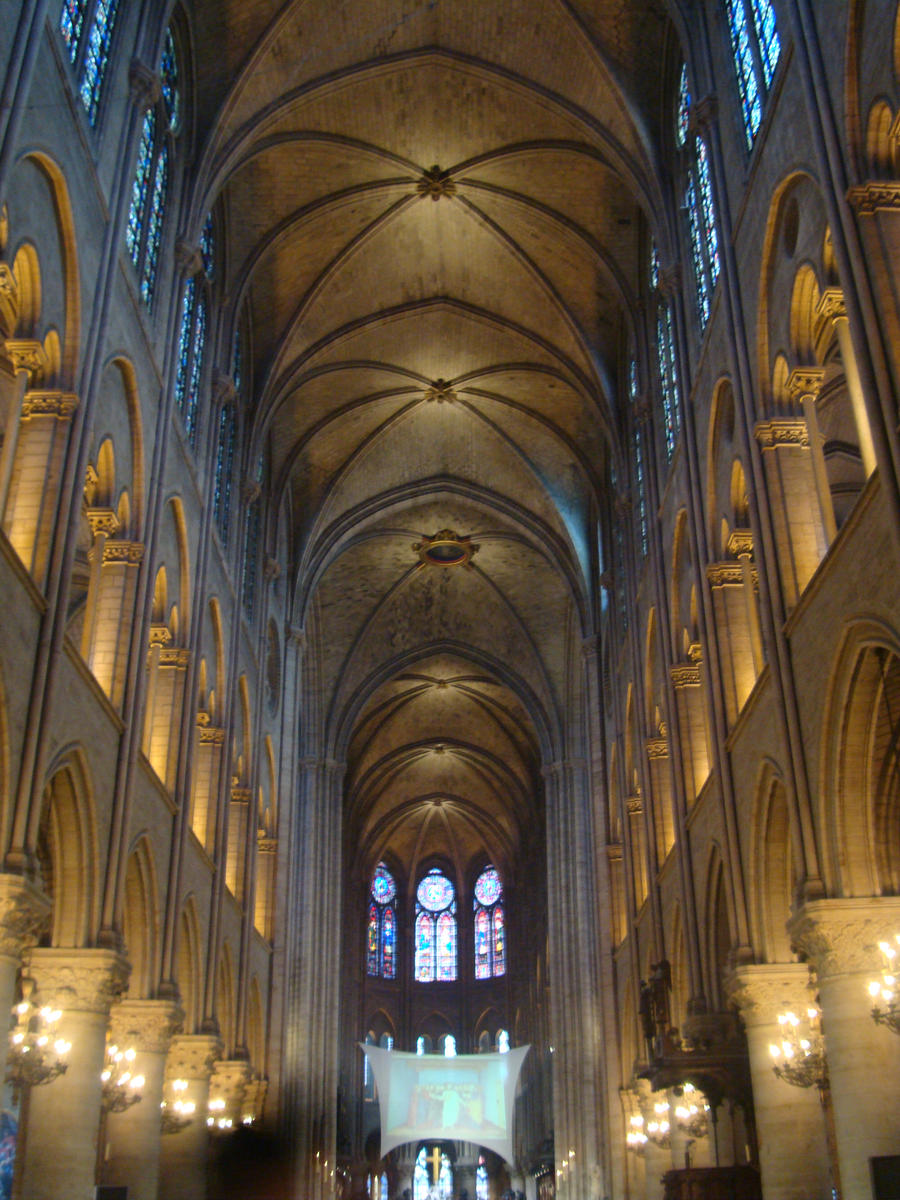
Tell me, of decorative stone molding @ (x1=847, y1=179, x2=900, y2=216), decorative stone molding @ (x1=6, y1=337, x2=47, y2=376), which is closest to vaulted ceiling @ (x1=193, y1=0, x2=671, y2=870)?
decorative stone molding @ (x1=6, y1=337, x2=47, y2=376)

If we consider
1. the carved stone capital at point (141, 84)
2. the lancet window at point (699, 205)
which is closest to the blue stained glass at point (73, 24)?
the carved stone capital at point (141, 84)

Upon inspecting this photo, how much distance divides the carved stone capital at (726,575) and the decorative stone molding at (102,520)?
8458mm

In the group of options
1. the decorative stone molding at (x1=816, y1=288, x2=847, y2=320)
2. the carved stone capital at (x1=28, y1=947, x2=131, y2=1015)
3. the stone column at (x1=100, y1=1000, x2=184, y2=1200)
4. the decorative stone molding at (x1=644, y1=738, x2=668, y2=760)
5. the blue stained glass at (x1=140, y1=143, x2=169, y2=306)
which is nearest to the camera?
the decorative stone molding at (x1=816, y1=288, x2=847, y2=320)

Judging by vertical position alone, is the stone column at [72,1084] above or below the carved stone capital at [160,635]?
below

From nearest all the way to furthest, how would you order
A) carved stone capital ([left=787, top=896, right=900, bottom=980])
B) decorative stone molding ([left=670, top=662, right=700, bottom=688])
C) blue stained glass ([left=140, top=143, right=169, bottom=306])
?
carved stone capital ([left=787, top=896, right=900, bottom=980]) < blue stained glass ([left=140, top=143, right=169, bottom=306]) < decorative stone molding ([left=670, top=662, right=700, bottom=688])

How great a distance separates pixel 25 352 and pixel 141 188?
5961 mm

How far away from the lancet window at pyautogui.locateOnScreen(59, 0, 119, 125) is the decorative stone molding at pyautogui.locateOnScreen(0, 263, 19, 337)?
3.12 meters

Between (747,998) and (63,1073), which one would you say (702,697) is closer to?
(747,998)

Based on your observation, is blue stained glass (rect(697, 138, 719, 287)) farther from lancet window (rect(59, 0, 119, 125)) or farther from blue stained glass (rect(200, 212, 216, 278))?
blue stained glass (rect(200, 212, 216, 278))

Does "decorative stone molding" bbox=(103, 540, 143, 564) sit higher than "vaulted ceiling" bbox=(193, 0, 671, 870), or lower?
lower

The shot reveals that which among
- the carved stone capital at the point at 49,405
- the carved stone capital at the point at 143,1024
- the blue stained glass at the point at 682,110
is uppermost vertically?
the blue stained glass at the point at 682,110

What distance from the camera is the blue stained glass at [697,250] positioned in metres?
19.6

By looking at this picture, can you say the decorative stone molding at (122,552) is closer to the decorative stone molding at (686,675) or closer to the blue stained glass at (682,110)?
the decorative stone molding at (686,675)

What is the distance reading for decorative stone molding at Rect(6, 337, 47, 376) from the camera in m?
14.0
